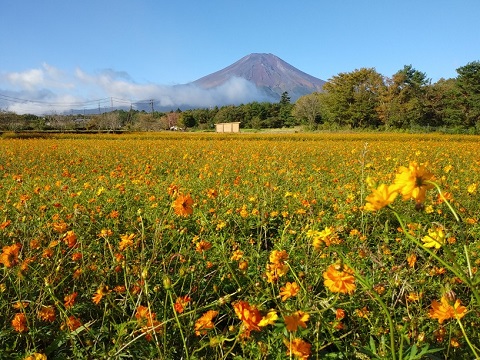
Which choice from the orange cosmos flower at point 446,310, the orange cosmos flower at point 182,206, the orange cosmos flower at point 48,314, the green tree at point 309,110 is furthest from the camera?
the green tree at point 309,110

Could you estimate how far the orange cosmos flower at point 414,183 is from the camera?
59cm

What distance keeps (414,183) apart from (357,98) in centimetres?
4269

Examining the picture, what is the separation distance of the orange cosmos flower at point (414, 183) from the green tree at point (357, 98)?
41.3m

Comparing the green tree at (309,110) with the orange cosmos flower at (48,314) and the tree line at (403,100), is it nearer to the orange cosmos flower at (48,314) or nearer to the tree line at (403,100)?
the tree line at (403,100)

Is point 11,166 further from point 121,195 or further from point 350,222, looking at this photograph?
point 350,222

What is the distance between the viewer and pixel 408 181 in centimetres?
61

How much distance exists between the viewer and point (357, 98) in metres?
39.7

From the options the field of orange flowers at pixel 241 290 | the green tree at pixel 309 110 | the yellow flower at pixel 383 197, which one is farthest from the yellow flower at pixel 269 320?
the green tree at pixel 309 110

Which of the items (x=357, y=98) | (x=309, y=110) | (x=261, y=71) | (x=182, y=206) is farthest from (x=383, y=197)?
(x=261, y=71)

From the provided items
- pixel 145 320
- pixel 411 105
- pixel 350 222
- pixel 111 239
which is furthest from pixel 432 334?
pixel 411 105

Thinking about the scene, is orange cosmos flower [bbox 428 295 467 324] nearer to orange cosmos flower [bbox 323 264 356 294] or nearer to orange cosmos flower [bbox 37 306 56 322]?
orange cosmos flower [bbox 323 264 356 294]

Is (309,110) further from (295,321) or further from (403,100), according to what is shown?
(295,321)

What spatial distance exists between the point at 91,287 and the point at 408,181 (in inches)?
56.5

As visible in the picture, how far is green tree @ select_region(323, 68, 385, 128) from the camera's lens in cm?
3912
